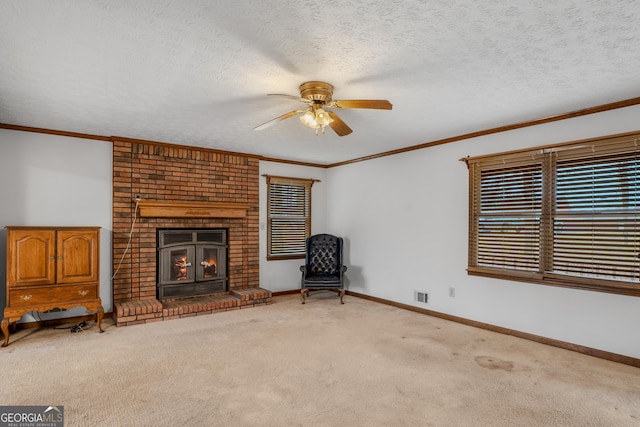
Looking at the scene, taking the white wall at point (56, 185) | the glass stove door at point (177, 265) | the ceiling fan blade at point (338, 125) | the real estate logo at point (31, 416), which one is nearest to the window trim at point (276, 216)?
the glass stove door at point (177, 265)

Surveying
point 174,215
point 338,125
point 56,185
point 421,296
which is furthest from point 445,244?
A: point 56,185

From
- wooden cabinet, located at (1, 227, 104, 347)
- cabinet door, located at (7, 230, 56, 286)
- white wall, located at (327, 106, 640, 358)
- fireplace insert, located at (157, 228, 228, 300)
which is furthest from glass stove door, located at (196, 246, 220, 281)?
white wall, located at (327, 106, 640, 358)

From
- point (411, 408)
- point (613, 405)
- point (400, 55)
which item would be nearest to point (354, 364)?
point (411, 408)

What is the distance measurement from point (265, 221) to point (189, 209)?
140 centimetres

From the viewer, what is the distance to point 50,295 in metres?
3.93

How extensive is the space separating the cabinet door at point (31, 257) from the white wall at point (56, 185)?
61 cm

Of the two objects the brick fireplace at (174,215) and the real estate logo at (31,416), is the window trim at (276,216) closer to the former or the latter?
the brick fireplace at (174,215)

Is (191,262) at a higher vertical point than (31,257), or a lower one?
lower

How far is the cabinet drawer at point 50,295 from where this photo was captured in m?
3.79

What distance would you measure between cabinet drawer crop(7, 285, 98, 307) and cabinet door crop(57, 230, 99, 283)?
0.09m

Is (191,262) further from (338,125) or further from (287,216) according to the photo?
(338,125)

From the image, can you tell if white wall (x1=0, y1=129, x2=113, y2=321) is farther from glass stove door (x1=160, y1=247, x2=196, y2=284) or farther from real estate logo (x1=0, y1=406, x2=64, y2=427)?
real estate logo (x1=0, y1=406, x2=64, y2=427)

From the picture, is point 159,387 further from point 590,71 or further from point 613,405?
point 590,71

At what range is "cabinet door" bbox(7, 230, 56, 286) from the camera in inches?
149
